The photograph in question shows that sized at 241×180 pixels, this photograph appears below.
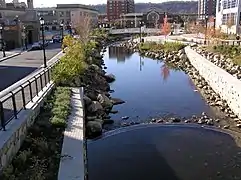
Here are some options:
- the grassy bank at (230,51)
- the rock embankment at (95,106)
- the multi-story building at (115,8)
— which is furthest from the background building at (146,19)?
the rock embankment at (95,106)

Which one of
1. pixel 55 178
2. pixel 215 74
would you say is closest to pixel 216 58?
pixel 215 74

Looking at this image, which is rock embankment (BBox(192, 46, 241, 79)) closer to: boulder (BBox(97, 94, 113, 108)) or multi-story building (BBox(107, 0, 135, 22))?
boulder (BBox(97, 94, 113, 108))

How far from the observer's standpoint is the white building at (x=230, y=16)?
4841 cm

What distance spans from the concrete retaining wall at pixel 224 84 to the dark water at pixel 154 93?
117cm

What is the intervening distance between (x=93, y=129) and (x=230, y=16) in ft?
146

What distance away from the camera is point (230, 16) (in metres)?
52.5

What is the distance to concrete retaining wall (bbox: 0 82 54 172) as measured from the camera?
811cm

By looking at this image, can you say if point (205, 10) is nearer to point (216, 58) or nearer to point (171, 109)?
point (216, 58)

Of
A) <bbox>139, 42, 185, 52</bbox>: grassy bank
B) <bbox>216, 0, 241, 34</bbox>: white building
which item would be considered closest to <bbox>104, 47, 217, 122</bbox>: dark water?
<bbox>139, 42, 185, 52</bbox>: grassy bank

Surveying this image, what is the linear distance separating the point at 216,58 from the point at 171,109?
11.1 meters

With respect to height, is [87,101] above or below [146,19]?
below

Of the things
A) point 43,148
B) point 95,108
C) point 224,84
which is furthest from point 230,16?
point 43,148

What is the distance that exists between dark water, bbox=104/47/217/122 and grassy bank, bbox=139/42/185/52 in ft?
25.9

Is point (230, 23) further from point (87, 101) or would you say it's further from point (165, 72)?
point (87, 101)
